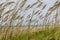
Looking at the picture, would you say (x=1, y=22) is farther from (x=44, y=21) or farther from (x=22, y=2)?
(x=44, y=21)

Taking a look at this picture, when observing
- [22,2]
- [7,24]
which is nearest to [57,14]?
[22,2]

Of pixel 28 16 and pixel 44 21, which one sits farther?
pixel 44 21

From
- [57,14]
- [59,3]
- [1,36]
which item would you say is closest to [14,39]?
[1,36]

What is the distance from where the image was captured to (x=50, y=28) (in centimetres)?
370

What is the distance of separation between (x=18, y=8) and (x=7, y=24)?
29cm

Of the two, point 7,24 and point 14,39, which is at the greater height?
point 7,24

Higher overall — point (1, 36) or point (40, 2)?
point (40, 2)

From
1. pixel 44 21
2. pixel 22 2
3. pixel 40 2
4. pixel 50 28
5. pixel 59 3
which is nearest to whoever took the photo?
pixel 59 3

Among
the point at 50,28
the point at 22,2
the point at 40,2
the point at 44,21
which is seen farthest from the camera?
the point at 50,28

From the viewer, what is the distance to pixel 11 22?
296cm

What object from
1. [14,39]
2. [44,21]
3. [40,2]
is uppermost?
[40,2]

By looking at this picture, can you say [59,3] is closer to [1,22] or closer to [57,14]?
[57,14]

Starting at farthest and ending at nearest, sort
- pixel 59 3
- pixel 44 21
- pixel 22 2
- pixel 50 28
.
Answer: pixel 50 28
pixel 44 21
pixel 22 2
pixel 59 3

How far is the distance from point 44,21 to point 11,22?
0.70 meters
